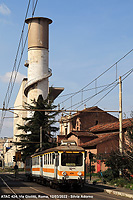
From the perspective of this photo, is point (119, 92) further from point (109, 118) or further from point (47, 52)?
point (47, 52)

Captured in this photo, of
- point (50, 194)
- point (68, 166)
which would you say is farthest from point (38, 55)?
point (50, 194)

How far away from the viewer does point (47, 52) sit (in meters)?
78.2

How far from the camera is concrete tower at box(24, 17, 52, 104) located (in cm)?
7575

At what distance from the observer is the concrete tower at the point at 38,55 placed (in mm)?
75750

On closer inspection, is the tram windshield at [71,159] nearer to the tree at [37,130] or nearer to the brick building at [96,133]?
the brick building at [96,133]

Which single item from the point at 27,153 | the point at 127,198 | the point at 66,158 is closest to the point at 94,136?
the point at 27,153

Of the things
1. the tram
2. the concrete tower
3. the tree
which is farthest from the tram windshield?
the concrete tower

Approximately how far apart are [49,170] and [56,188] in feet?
5.14

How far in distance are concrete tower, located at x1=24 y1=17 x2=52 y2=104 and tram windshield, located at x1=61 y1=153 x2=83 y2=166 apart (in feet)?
175

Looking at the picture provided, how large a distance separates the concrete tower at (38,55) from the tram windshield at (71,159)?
53204 millimetres

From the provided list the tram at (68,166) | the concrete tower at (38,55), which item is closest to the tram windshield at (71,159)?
the tram at (68,166)

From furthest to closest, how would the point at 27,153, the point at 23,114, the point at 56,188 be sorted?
the point at 23,114 < the point at 27,153 < the point at 56,188

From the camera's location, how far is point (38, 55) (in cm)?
7619

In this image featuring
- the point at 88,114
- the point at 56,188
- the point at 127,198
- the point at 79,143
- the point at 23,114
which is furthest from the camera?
the point at 23,114
